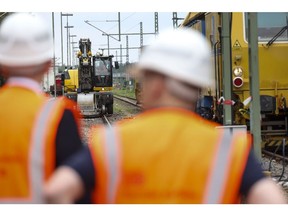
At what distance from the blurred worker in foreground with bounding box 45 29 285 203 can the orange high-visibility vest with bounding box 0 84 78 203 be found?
44 cm

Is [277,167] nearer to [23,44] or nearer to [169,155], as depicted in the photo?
[23,44]

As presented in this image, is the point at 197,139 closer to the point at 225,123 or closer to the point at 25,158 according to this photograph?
the point at 25,158

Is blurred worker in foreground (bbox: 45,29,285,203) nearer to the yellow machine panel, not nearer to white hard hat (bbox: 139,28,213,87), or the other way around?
white hard hat (bbox: 139,28,213,87)

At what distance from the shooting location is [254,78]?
9.70m

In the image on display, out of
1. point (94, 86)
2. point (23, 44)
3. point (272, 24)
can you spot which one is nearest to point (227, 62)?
point (272, 24)

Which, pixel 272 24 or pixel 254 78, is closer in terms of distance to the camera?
pixel 254 78

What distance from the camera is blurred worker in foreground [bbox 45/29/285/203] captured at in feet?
7.36

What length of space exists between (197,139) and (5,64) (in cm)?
103

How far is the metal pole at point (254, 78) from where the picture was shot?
31.3 feet

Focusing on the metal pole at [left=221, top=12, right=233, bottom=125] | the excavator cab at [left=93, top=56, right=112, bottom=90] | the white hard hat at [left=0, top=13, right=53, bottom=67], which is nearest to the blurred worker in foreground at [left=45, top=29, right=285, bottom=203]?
the white hard hat at [left=0, top=13, right=53, bottom=67]

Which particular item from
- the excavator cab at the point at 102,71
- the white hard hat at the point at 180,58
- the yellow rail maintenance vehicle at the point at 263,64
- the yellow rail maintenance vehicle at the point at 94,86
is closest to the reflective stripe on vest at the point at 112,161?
the white hard hat at the point at 180,58

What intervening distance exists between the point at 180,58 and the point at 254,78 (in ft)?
24.7

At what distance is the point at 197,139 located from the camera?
7.54 feet

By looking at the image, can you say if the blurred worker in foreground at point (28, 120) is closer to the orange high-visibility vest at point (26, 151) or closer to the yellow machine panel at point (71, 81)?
the orange high-visibility vest at point (26, 151)
